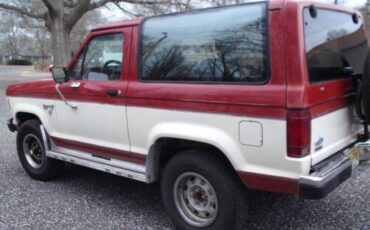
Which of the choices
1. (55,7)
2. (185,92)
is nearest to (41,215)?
(185,92)

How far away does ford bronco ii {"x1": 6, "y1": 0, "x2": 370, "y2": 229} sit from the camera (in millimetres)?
2990

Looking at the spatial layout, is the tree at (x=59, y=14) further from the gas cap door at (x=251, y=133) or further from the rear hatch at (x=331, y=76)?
the gas cap door at (x=251, y=133)

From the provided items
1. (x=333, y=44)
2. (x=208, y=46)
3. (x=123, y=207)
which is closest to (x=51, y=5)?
(x=123, y=207)

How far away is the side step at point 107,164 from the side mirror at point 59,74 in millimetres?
795

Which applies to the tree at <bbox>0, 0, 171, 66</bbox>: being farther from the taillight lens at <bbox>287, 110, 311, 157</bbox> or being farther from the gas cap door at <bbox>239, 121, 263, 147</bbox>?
the taillight lens at <bbox>287, 110, 311, 157</bbox>

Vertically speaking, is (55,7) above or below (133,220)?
above

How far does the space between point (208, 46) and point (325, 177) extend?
52.7 inches

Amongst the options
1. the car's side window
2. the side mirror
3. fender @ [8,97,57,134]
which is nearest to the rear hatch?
the car's side window

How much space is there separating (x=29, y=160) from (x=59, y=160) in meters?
0.49

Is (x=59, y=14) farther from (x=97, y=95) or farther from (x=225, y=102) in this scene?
(x=225, y=102)

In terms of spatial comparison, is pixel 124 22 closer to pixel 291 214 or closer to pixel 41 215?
pixel 41 215

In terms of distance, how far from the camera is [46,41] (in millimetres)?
74438

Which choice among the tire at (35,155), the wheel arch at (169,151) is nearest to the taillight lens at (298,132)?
the wheel arch at (169,151)

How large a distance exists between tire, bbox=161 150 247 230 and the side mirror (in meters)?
1.67
